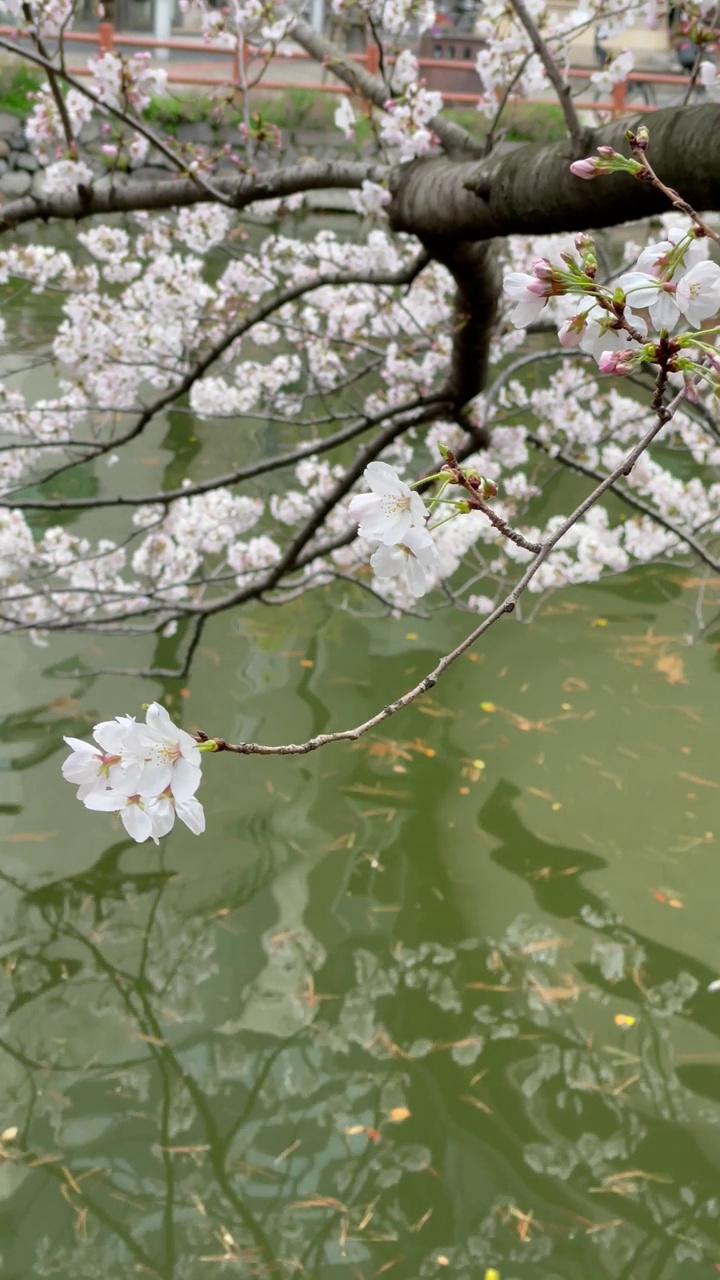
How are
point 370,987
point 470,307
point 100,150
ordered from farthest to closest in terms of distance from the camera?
→ point 100,150, point 370,987, point 470,307

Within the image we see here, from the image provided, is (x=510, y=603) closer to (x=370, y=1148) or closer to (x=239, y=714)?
(x=370, y=1148)

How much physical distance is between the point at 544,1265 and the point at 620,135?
Result: 5.95ft

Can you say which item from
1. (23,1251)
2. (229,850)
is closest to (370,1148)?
(23,1251)

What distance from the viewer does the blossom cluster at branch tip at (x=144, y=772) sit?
2.42ft

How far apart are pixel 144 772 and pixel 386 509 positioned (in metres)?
0.26

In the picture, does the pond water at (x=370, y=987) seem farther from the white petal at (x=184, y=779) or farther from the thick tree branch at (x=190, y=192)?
the thick tree branch at (x=190, y=192)

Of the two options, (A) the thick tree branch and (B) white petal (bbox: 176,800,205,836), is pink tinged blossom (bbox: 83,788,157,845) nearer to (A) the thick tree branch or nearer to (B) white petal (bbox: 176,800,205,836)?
(B) white petal (bbox: 176,800,205,836)

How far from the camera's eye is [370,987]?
2.39 metres

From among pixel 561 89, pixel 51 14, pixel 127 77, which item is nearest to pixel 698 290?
pixel 561 89

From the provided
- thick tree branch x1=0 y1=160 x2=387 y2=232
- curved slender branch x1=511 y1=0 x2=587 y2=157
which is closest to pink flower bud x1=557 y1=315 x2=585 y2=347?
curved slender branch x1=511 y1=0 x2=587 y2=157

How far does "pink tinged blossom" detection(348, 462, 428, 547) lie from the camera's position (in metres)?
0.70

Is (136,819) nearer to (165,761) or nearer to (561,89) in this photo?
(165,761)

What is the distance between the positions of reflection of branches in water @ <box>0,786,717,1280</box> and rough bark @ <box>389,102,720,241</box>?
5.41 feet

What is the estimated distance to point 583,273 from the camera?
74 centimetres
